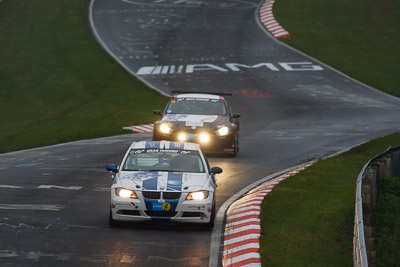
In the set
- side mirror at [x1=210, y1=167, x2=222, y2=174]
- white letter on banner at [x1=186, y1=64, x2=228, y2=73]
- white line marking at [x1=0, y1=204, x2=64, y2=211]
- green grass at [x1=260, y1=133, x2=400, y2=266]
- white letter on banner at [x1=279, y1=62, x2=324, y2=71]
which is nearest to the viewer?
green grass at [x1=260, y1=133, x2=400, y2=266]

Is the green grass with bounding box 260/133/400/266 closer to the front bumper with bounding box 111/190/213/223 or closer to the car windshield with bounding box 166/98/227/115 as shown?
the front bumper with bounding box 111/190/213/223

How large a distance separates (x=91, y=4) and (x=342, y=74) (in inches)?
968

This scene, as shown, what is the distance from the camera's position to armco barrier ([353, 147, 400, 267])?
11.2 m

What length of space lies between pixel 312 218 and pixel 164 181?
2.97 m

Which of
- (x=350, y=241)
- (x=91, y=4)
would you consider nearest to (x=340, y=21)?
(x=91, y=4)

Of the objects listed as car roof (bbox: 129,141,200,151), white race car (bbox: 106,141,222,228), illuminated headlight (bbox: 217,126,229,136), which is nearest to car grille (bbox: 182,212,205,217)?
white race car (bbox: 106,141,222,228)

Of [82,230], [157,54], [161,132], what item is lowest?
[157,54]

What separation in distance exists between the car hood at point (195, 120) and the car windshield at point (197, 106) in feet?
1.28

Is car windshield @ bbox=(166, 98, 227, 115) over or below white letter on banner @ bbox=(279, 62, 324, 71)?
over

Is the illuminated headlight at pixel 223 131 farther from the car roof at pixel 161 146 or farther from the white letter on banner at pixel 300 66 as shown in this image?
the white letter on banner at pixel 300 66

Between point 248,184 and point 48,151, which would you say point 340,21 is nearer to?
point 48,151

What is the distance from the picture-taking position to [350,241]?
572 inches

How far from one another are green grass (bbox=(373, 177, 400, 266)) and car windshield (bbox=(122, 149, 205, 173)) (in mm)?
3664

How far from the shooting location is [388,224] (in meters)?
18.0
